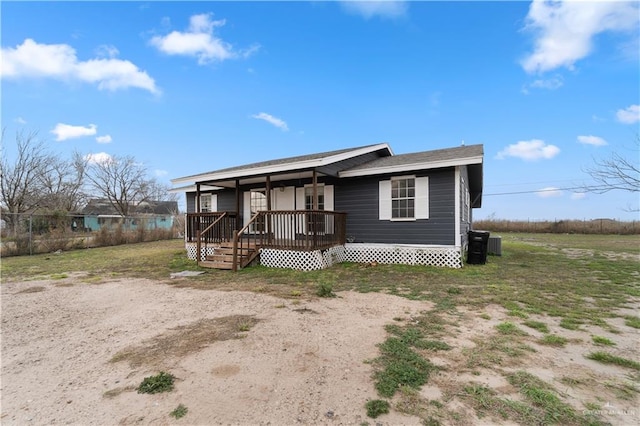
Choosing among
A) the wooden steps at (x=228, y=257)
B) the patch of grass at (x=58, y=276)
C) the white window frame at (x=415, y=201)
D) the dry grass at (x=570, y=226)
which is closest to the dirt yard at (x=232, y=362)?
the patch of grass at (x=58, y=276)

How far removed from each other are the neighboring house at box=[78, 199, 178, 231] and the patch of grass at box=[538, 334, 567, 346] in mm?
18877

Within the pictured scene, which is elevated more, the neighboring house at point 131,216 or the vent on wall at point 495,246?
the neighboring house at point 131,216

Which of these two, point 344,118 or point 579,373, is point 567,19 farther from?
point 344,118

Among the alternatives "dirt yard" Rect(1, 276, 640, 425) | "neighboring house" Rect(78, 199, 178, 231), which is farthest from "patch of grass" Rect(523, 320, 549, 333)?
"neighboring house" Rect(78, 199, 178, 231)

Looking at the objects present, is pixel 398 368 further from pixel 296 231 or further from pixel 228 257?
pixel 228 257

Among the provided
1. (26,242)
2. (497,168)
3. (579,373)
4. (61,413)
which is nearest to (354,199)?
(579,373)

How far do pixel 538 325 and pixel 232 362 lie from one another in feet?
12.8

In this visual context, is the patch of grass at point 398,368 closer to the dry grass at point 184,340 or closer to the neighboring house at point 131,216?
the dry grass at point 184,340

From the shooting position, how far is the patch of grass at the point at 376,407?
210 cm

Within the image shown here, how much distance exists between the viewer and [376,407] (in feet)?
7.10

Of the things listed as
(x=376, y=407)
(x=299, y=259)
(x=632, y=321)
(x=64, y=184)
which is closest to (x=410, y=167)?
(x=299, y=259)

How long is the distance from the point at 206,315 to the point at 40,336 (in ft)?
6.59

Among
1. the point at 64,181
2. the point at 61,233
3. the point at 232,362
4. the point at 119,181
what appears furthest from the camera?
the point at 119,181

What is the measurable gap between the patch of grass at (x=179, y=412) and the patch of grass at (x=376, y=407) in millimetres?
1337
